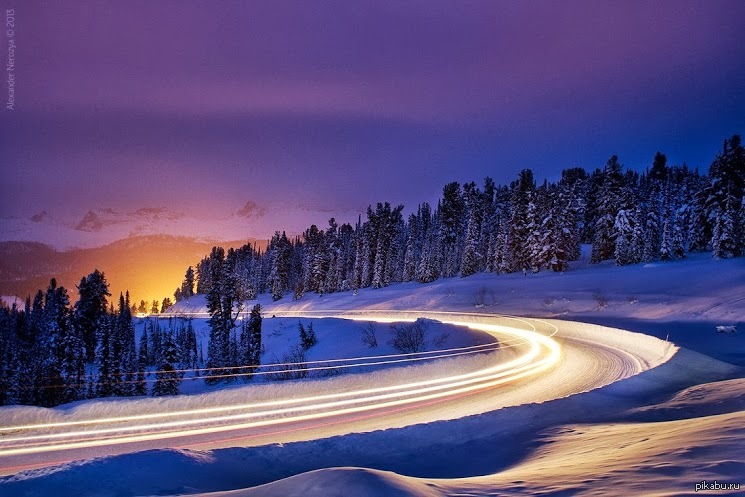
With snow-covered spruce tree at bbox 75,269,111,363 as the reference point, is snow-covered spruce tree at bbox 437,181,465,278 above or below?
above

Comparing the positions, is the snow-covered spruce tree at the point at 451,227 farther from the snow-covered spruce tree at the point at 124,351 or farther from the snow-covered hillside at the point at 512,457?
the snow-covered hillside at the point at 512,457

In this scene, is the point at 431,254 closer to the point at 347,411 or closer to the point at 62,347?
the point at 62,347

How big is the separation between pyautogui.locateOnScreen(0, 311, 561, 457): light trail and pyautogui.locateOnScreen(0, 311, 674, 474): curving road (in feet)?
0.08

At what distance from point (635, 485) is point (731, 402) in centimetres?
722

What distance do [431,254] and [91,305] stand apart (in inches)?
2112

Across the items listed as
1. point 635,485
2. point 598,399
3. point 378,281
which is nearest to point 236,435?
point 635,485

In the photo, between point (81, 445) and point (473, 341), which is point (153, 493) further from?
point (473, 341)

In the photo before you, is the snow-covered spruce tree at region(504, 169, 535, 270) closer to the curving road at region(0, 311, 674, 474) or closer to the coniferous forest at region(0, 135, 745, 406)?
the coniferous forest at region(0, 135, 745, 406)

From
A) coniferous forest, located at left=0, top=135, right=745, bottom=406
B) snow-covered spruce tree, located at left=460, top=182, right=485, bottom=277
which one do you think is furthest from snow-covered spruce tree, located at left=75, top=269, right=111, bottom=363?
snow-covered spruce tree, located at left=460, top=182, right=485, bottom=277

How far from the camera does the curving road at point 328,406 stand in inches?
416

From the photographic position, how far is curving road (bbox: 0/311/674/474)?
10562 millimetres

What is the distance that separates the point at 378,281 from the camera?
88125mm

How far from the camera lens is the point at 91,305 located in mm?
65188

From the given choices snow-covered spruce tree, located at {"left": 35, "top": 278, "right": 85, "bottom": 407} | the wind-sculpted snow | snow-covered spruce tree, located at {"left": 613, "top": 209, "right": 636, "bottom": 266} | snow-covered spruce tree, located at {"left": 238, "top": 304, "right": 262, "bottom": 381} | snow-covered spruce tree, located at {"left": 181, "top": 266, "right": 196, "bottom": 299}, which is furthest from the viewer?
snow-covered spruce tree, located at {"left": 181, "top": 266, "right": 196, "bottom": 299}
